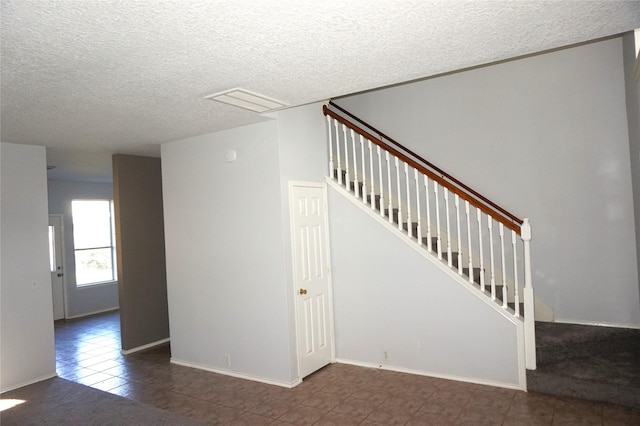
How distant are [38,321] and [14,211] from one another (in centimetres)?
129

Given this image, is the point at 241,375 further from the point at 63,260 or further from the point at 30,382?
the point at 63,260

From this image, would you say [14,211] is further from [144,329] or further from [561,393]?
[561,393]

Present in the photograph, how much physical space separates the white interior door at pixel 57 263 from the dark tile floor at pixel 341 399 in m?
3.63

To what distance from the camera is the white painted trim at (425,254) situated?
3879mm

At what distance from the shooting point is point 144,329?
233 inches

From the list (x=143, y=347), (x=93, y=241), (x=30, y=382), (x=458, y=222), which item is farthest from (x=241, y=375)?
(x=93, y=241)

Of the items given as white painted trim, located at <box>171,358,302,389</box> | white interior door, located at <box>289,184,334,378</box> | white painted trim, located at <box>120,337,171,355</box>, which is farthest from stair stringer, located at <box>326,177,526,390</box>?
white painted trim, located at <box>120,337,171,355</box>

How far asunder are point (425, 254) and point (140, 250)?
4097 millimetres

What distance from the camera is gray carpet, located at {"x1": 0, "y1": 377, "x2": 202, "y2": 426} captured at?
3.54 m

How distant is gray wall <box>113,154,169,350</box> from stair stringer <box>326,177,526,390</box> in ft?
9.58

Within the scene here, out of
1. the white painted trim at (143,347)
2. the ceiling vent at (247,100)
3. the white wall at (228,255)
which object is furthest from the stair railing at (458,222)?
the white painted trim at (143,347)

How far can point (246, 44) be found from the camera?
7.72 feet

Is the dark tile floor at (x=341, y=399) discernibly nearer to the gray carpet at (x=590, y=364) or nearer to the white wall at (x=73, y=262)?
the gray carpet at (x=590, y=364)

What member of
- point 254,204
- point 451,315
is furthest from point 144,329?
point 451,315
